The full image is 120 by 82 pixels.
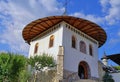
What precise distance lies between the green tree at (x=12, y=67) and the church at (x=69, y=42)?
3.33m

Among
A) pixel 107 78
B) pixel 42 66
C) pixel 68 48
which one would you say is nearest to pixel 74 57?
pixel 68 48

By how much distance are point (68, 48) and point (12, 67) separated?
19.4ft

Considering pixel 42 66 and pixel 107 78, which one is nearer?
pixel 42 66

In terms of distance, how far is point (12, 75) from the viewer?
53.2ft

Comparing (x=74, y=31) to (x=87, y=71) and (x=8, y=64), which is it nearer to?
(x=87, y=71)

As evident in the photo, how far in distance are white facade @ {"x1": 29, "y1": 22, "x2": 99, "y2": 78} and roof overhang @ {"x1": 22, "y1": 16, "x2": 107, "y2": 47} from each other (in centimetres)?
56

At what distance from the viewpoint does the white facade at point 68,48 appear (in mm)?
18312

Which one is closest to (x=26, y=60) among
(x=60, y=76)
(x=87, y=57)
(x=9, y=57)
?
(x=9, y=57)

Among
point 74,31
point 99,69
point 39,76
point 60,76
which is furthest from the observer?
point 99,69

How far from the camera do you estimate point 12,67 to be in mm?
16219

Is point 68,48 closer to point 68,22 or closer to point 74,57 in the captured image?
point 74,57

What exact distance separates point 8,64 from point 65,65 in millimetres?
5389

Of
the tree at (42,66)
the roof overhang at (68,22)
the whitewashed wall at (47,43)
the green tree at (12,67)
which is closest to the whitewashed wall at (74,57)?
the whitewashed wall at (47,43)

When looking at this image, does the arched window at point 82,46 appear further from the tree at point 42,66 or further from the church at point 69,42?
the tree at point 42,66
